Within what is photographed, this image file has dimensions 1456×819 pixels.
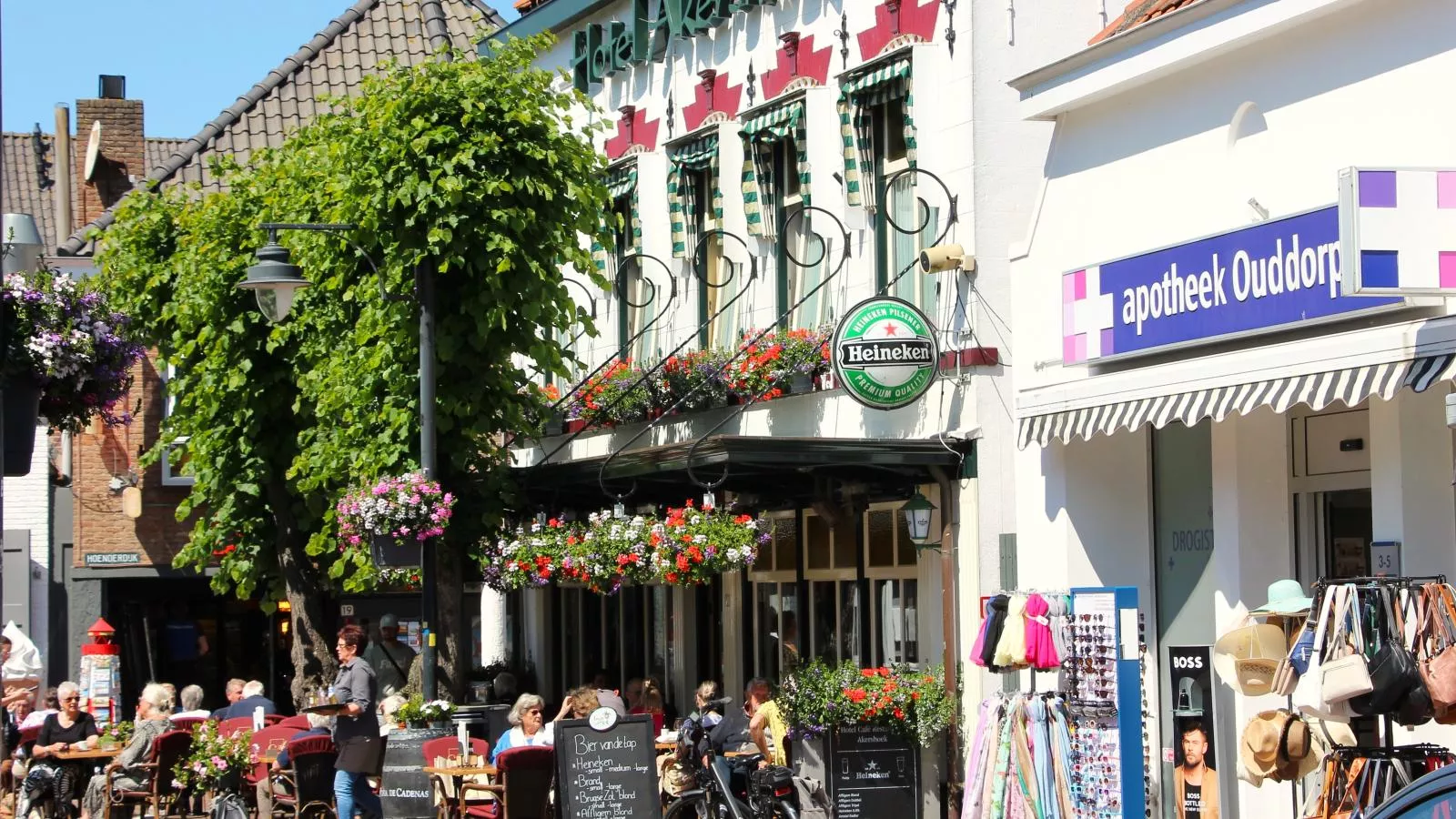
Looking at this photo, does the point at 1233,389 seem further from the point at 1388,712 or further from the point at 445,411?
the point at 445,411

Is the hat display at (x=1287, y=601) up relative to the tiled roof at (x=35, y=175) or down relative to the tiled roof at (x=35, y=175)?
down

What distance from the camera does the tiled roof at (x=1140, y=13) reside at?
43.3 feet

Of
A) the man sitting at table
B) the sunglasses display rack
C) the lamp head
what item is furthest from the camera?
the man sitting at table

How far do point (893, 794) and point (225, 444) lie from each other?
9975 millimetres

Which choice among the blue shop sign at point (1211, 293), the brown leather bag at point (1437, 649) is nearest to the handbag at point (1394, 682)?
the brown leather bag at point (1437, 649)

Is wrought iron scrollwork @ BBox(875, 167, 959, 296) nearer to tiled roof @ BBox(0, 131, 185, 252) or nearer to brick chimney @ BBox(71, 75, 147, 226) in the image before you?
brick chimney @ BBox(71, 75, 147, 226)

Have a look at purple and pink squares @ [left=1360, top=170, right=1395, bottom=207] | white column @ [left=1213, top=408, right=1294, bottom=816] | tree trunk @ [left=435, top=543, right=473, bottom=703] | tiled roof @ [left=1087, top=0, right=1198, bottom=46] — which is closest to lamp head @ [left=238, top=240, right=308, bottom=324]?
tree trunk @ [left=435, top=543, right=473, bottom=703]

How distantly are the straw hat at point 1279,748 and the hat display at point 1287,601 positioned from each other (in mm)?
535

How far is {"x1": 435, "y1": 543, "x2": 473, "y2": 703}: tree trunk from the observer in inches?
709

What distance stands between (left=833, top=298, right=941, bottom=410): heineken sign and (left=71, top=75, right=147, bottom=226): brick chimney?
2331cm

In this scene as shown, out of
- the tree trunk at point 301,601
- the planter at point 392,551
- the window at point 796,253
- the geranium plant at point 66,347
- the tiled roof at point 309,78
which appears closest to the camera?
the geranium plant at point 66,347

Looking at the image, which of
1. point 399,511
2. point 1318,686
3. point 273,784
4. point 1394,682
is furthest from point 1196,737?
point 273,784

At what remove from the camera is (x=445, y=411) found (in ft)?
57.6

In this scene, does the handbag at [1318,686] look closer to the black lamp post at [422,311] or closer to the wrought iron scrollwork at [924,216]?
the wrought iron scrollwork at [924,216]
